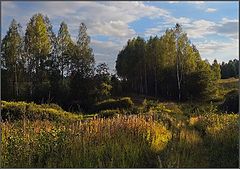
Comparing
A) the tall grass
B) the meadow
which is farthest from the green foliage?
the tall grass

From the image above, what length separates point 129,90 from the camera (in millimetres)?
46875

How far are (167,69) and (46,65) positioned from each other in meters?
13.1

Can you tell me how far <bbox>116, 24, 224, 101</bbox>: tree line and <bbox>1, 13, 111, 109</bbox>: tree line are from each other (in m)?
7.75

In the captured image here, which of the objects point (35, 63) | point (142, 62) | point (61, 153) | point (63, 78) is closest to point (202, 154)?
point (61, 153)

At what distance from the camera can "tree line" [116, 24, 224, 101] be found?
1716 inches

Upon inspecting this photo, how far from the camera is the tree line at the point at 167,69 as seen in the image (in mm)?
43594

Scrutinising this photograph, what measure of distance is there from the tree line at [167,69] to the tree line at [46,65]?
25.4 feet

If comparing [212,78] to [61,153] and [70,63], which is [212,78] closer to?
[70,63]

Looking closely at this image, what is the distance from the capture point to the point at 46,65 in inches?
1718

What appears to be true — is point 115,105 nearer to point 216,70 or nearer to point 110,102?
point 110,102

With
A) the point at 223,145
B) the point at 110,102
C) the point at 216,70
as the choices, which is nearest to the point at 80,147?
the point at 223,145

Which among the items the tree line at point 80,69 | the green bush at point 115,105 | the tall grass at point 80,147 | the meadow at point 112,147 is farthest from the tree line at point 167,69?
the tall grass at point 80,147

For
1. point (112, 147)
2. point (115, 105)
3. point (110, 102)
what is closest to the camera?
point (112, 147)

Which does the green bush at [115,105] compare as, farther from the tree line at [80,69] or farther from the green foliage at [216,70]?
the green foliage at [216,70]
